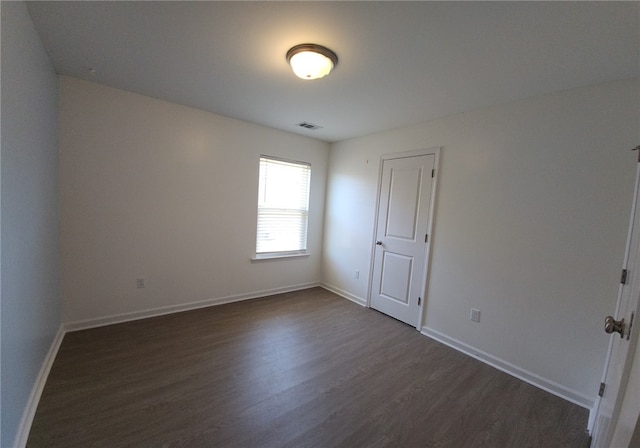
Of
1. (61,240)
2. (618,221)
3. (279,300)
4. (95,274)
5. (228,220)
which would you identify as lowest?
(279,300)

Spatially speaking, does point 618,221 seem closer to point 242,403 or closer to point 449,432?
point 449,432

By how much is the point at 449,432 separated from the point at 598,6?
98.1 inches

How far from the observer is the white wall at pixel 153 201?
2.48 m

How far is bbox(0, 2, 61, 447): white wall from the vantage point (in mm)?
1215

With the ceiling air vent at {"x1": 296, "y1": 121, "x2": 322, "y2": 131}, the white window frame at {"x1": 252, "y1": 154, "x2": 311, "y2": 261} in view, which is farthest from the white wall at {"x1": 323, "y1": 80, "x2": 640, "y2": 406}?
the white window frame at {"x1": 252, "y1": 154, "x2": 311, "y2": 261}

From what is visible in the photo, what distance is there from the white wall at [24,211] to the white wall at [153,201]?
0.37m

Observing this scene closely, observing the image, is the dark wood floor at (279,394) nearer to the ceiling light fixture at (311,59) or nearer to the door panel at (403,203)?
the door panel at (403,203)

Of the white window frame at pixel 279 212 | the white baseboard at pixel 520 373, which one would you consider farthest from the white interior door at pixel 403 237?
the white window frame at pixel 279 212

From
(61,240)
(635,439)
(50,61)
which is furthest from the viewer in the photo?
(61,240)

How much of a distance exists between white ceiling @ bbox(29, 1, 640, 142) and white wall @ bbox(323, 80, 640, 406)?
0.87ft

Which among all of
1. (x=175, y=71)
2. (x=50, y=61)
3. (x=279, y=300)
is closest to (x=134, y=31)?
(x=175, y=71)

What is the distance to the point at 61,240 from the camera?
2.43 m

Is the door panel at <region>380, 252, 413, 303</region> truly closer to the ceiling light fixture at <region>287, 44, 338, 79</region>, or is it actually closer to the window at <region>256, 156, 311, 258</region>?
the window at <region>256, 156, 311, 258</region>

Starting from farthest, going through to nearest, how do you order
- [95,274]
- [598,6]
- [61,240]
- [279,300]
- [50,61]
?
[279,300]
[95,274]
[61,240]
[50,61]
[598,6]
